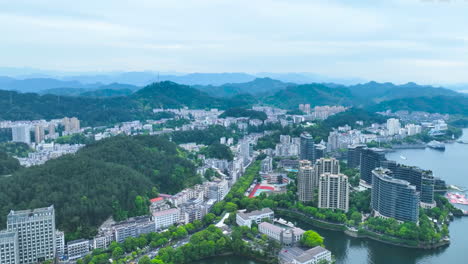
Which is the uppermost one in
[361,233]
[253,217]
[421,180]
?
[421,180]

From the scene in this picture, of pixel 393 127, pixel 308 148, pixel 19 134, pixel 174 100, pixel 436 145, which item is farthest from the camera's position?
pixel 174 100

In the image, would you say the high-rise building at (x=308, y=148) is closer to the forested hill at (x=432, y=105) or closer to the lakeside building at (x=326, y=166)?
the lakeside building at (x=326, y=166)

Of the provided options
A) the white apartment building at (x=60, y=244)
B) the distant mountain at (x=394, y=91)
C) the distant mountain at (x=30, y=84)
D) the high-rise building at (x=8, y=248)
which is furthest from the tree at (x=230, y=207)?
the distant mountain at (x=30, y=84)

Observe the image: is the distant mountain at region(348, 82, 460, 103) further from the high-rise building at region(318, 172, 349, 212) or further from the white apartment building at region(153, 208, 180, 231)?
the white apartment building at region(153, 208, 180, 231)

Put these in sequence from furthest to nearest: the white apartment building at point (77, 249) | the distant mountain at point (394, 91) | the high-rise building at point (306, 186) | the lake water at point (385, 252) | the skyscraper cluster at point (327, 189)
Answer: the distant mountain at point (394, 91), the high-rise building at point (306, 186), the skyscraper cluster at point (327, 189), the lake water at point (385, 252), the white apartment building at point (77, 249)

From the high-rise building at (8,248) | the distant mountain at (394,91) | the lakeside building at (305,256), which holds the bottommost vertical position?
the lakeside building at (305,256)

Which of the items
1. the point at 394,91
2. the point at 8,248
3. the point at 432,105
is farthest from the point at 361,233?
the point at 394,91

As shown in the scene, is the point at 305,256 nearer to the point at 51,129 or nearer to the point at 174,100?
the point at 51,129
